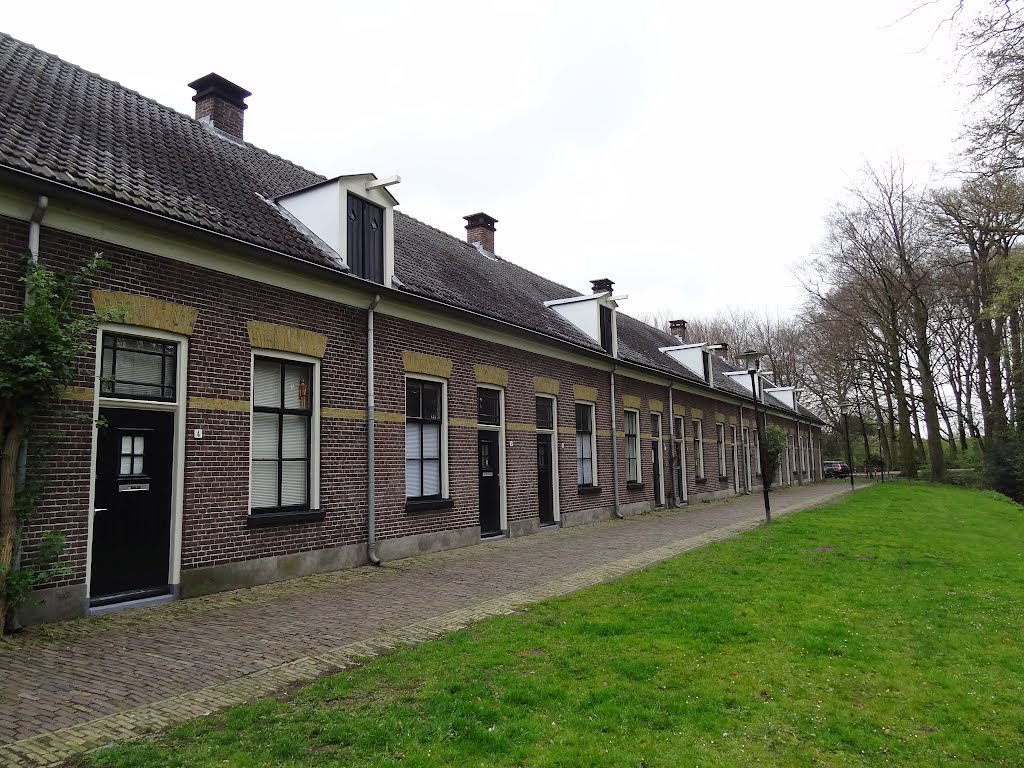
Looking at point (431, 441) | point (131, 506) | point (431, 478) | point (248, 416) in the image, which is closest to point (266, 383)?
point (248, 416)

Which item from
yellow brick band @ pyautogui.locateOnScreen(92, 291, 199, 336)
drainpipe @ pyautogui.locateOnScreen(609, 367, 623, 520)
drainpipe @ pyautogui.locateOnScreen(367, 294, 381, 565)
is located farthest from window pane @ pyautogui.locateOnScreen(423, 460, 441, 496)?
drainpipe @ pyautogui.locateOnScreen(609, 367, 623, 520)

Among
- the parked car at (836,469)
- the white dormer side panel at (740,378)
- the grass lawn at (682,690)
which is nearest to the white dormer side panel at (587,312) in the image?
the grass lawn at (682,690)

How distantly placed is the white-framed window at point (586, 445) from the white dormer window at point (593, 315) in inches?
80.4

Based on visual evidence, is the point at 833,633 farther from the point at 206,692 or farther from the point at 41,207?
the point at 41,207

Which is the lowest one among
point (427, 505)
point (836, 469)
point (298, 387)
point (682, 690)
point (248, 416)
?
point (682, 690)

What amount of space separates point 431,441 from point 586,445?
20.5ft

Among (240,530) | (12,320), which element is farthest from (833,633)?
(12,320)

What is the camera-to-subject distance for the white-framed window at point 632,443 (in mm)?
18984

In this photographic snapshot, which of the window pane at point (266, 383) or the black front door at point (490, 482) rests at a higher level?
the window pane at point (266, 383)

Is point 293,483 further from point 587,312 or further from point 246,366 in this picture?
point 587,312

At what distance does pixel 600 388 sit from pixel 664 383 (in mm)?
4715

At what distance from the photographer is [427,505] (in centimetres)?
1115

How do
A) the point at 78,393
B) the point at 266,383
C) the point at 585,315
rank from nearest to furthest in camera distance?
1. the point at 78,393
2. the point at 266,383
3. the point at 585,315

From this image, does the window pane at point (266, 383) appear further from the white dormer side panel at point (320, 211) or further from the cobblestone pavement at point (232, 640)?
the cobblestone pavement at point (232, 640)
